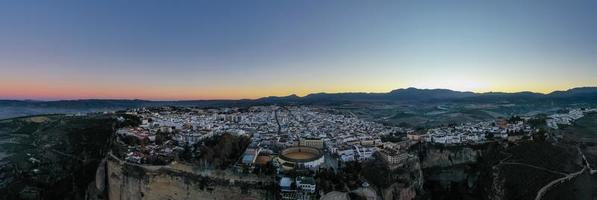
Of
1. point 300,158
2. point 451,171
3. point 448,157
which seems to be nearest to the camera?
point 300,158

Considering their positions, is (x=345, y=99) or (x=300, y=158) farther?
(x=345, y=99)

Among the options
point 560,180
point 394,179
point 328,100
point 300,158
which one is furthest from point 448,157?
point 328,100

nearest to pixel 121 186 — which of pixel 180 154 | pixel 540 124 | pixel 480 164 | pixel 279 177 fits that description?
pixel 180 154

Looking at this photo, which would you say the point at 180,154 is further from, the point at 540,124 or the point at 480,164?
the point at 540,124

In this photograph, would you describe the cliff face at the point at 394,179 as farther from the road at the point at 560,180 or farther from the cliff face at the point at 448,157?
the road at the point at 560,180

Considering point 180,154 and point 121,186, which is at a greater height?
point 180,154

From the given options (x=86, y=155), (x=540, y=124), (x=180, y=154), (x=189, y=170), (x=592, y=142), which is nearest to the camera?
(x=189, y=170)

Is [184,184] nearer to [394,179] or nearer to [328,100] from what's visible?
[394,179]
